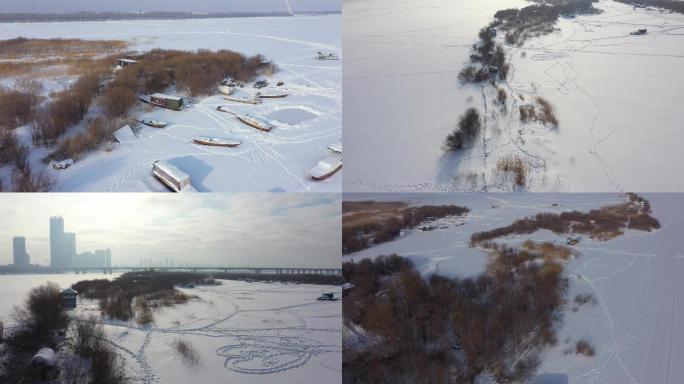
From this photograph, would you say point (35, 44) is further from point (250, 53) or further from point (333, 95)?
point (333, 95)

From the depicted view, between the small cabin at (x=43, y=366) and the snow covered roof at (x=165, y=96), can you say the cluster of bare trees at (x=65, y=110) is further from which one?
the small cabin at (x=43, y=366)

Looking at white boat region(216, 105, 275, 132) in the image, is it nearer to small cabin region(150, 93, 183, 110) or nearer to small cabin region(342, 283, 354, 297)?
small cabin region(150, 93, 183, 110)

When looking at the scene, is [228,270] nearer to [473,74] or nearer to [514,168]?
[514,168]

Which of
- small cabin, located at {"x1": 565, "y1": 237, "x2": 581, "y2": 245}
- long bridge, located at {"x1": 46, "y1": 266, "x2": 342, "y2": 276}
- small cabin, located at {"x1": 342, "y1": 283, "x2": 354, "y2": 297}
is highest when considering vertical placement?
small cabin, located at {"x1": 565, "y1": 237, "x2": 581, "y2": 245}

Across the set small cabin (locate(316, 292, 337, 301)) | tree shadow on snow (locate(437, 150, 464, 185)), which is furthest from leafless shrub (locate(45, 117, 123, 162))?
tree shadow on snow (locate(437, 150, 464, 185))

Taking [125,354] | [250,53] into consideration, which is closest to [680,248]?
[250,53]

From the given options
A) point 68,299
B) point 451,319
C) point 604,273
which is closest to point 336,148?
point 451,319
